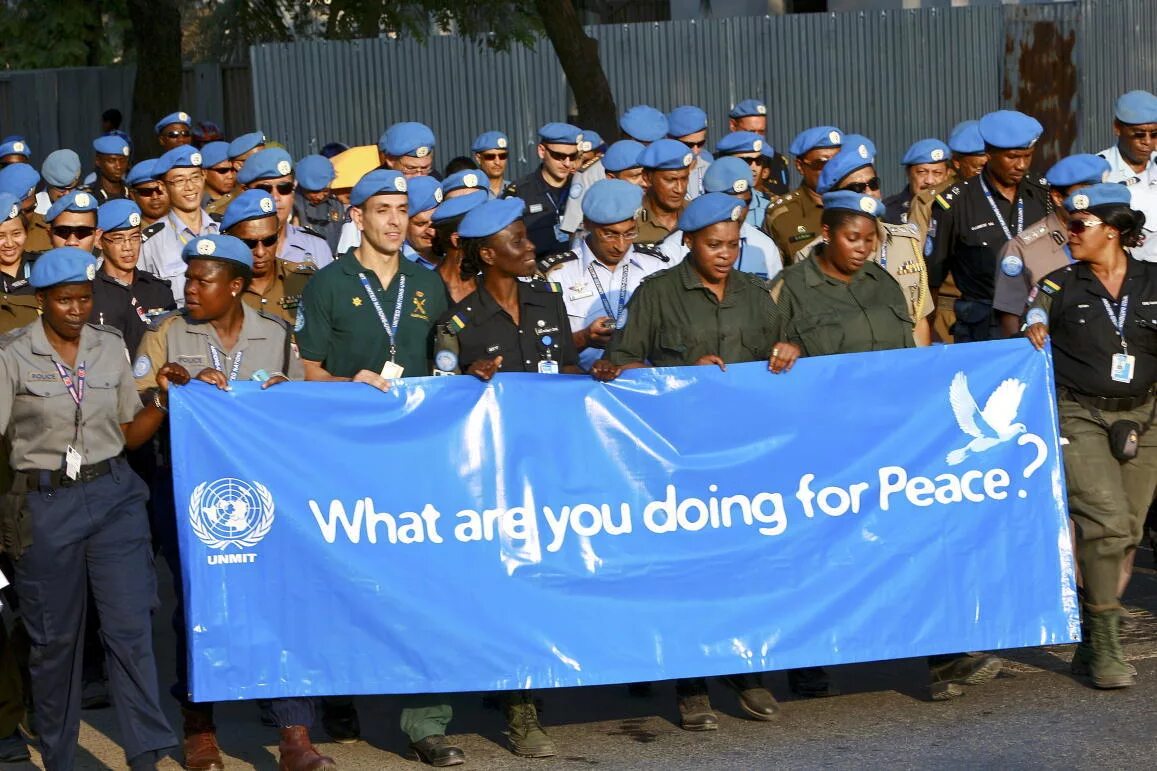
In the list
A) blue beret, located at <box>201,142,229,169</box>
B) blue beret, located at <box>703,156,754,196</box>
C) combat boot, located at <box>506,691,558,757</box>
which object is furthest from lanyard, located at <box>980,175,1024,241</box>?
blue beret, located at <box>201,142,229,169</box>

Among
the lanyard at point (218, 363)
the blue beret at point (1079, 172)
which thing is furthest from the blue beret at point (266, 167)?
the blue beret at point (1079, 172)

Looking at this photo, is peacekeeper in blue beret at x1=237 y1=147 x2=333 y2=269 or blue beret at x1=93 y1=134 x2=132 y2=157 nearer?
peacekeeper in blue beret at x1=237 y1=147 x2=333 y2=269

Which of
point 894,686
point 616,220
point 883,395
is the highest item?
point 616,220

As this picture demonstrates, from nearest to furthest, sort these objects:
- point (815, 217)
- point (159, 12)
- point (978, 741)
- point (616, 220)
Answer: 1. point (978, 741)
2. point (616, 220)
3. point (815, 217)
4. point (159, 12)

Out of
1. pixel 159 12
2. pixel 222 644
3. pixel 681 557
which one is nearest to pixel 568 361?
pixel 681 557

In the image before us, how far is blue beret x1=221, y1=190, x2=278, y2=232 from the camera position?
793cm

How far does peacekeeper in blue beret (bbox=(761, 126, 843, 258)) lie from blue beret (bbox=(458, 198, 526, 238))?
9.70 ft

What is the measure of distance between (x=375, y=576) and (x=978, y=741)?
2.33 meters

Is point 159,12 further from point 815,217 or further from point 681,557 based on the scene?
point 681,557

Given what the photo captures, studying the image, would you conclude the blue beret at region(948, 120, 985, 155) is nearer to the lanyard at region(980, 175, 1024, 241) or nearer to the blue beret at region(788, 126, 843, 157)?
the blue beret at region(788, 126, 843, 157)

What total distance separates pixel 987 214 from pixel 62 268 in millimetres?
5031

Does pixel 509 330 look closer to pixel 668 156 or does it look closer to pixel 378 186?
pixel 378 186

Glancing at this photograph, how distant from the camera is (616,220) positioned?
836 cm

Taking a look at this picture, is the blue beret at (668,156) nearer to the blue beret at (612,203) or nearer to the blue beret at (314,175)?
the blue beret at (612,203)
